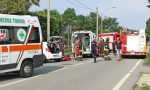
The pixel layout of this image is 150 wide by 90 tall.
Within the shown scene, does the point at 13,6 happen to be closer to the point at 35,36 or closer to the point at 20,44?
the point at 35,36

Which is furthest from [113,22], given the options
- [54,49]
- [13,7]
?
[54,49]

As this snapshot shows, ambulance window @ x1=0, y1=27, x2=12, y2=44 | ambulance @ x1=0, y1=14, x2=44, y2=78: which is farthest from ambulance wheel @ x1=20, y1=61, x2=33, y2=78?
ambulance window @ x1=0, y1=27, x2=12, y2=44

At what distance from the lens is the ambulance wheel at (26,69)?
1634 centimetres

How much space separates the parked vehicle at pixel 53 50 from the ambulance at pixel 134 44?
7.47 m

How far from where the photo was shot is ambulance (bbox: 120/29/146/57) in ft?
108

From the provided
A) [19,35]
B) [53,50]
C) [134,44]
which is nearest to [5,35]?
[19,35]

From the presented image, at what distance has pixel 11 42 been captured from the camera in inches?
612

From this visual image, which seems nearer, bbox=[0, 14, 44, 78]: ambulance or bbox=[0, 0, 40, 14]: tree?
bbox=[0, 14, 44, 78]: ambulance

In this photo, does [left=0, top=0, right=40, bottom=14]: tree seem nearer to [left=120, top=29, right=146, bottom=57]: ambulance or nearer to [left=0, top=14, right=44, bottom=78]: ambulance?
[left=120, top=29, right=146, bottom=57]: ambulance

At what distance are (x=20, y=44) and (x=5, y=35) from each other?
102cm

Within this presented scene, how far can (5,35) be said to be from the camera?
599 inches

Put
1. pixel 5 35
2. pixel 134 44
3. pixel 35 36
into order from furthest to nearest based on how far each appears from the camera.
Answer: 1. pixel 134 44
2. pixel 35 36
3. pixel 5 35

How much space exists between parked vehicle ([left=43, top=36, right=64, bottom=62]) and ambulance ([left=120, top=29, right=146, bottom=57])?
7473 mm

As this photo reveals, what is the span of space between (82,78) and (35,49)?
2.45 m
